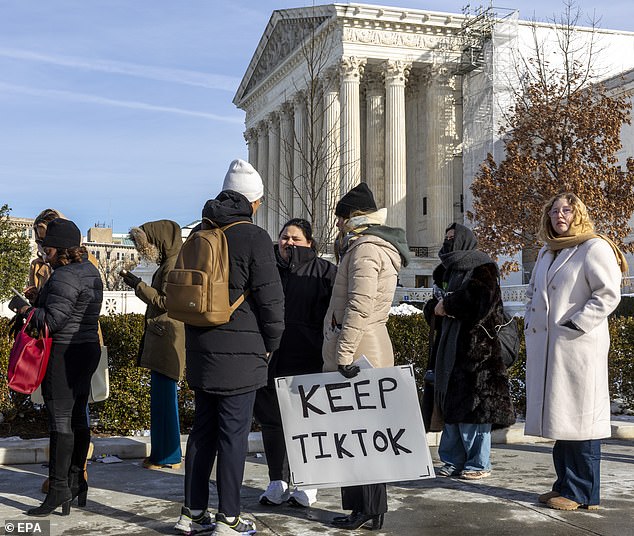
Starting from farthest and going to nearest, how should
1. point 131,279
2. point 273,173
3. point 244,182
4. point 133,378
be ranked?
point 273,173, point 133,378, point 131,279, point 244,182

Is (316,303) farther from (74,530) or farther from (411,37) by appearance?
(411,37)

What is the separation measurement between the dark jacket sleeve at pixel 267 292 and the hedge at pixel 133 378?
3936 millimetres

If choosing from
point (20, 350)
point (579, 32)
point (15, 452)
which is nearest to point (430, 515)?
point (20, 350)

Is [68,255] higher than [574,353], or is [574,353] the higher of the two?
[68,255]

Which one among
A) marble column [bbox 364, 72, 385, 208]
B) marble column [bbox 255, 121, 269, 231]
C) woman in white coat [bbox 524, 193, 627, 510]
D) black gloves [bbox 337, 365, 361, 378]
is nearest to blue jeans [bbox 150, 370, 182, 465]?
black gloves [bbox 337, 365, 361, 378]

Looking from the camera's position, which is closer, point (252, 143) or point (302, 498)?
point (302, 498)

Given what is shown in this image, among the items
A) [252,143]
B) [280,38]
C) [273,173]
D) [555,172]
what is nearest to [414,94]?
[280,38]

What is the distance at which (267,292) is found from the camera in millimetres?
4641

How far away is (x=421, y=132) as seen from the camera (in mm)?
47062

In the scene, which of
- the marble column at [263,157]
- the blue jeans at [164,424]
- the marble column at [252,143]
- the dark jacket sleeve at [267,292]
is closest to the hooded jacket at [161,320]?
the blue jeans at [164,424]

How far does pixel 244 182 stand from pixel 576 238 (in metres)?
2.27

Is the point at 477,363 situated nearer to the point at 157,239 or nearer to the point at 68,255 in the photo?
the point at 157,239

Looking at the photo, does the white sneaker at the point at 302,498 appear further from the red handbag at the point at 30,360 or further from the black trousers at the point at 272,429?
the red handbag at the point at 30,360

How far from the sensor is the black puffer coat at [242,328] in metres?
4.60
